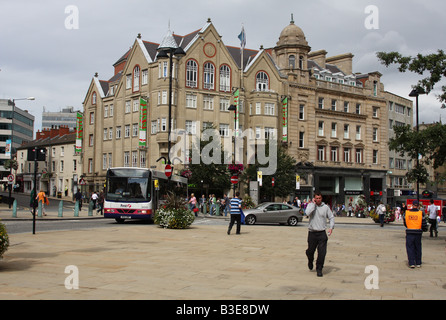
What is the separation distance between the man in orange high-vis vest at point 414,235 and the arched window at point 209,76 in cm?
4328

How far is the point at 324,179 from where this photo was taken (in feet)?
199

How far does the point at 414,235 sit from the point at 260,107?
44859 mm

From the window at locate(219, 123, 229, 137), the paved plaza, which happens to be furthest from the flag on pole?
the paved plaza

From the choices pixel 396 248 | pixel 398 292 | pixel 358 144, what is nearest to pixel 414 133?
pixel 396 248

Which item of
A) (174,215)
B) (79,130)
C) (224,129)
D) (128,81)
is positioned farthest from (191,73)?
(174,215)

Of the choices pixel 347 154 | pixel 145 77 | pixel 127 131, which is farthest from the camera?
pixel 347 154

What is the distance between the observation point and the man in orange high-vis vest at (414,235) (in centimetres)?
1163

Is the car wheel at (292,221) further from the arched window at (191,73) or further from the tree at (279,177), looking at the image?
the arched window at (191,73)

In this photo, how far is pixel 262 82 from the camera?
57.6m

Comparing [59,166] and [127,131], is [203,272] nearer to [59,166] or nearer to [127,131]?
[127,131]

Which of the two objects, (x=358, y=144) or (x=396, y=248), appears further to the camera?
(x=358, y=144)

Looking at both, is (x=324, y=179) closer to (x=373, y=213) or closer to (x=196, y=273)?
(x=373, y=213)

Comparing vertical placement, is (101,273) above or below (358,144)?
below
